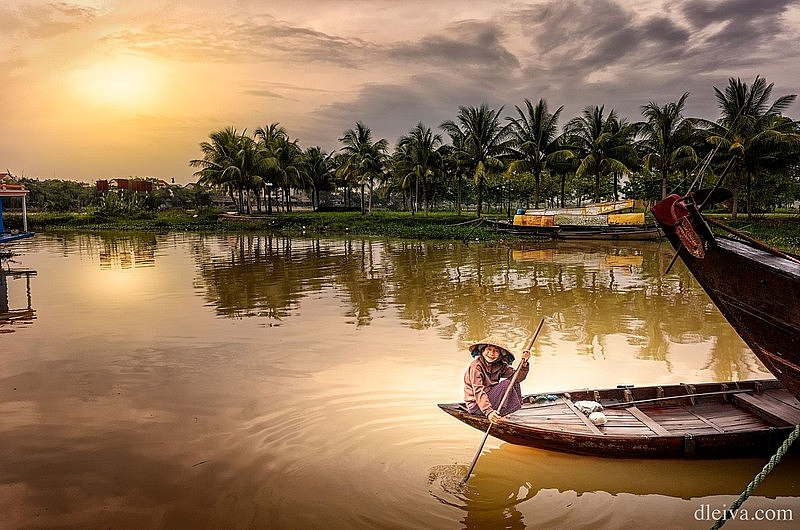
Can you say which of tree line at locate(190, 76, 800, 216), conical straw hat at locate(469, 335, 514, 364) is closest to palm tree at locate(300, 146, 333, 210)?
tree line at locate(190, 76, 800, 216)

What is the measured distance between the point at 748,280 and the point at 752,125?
2842 cm

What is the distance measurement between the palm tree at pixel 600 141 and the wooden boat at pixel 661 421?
92.7ft

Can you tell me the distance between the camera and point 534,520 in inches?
174

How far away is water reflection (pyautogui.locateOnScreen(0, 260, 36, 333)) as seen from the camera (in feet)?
36.4

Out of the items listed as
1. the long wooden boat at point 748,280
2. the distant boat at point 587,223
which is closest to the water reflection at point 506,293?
the long wooden boat at point 748,280

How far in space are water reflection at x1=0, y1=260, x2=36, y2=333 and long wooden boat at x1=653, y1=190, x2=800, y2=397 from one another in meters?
11.0

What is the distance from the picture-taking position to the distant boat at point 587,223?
1129 inches

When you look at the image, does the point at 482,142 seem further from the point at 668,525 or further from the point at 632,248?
the point at 668,525

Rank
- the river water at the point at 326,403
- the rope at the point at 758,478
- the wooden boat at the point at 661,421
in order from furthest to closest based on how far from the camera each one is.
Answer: the wooden boat at the point at 661,421
the river water at the point at 326,403
the rope at the point at 758,478

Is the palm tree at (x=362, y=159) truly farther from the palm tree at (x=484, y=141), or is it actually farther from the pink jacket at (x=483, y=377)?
the pink jacket at (x=483, y=377)

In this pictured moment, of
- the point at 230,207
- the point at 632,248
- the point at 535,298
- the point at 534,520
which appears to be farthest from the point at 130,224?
the point at 534,520

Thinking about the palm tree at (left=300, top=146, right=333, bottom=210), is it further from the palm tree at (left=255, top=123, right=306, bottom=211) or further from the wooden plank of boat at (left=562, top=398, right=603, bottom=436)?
the wooden plank of boat at (left=562, top=398, right=603, bottom=436)

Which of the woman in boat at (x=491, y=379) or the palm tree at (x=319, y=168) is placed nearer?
the woman in boat at (x=491, y=379)

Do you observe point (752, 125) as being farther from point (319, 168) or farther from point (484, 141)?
point (319, 168)
